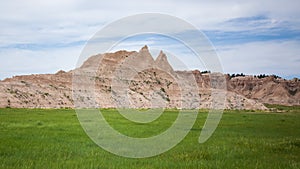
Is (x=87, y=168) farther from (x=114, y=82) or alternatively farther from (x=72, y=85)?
(x=114, y=82)

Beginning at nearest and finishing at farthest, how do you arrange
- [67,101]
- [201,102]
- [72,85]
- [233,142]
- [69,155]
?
[69,155] → [233,142] → [67,101] → [72,85] → [201,102]

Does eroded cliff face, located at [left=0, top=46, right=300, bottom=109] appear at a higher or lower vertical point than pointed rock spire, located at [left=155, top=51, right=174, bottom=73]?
lower

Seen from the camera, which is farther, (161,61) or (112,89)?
(161,61)

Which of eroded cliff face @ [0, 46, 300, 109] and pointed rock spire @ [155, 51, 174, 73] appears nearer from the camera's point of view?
eroded cliff face @ [0, 46, 300, 109]

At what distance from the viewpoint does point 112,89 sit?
5719 inches

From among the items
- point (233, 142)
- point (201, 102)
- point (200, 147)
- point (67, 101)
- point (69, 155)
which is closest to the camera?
point (69, 155)

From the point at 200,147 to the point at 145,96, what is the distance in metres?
132

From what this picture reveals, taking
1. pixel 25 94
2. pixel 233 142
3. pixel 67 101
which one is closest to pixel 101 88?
pixel 67 101

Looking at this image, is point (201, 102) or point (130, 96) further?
point (201, 102)

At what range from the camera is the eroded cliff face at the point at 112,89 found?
12344 cm

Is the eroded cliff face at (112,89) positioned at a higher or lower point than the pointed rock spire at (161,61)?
lower

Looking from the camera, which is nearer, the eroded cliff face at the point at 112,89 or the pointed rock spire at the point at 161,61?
the eroded cliff face at the point at 112,89

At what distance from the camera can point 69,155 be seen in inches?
653

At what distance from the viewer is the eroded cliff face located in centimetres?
12344
